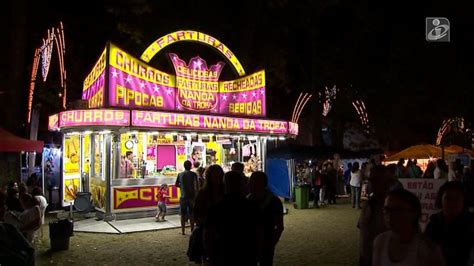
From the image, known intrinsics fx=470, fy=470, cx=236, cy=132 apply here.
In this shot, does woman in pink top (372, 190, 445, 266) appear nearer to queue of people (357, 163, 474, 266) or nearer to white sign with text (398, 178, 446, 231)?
queue of people (357, 163, 474, 266)

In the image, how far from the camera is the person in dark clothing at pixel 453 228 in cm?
357

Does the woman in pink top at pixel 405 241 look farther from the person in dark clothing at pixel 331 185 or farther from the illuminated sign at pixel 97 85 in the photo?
the person in dark clothing at pixel 331 185

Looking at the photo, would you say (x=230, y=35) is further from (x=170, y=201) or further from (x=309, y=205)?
(x=170, y=201)

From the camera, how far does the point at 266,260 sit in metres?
5.82

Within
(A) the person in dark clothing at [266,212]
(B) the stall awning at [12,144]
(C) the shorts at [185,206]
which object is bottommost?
(C) the shorts at [185,206]

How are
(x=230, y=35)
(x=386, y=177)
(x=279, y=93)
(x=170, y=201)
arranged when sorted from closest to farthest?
(x=386, y=177), (x=170, y=201), (x=230, y=35), (x=279, y=93)

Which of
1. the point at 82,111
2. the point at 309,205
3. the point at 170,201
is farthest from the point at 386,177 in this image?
the point at 309,205

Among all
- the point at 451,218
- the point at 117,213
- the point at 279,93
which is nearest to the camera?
the point at 451,218

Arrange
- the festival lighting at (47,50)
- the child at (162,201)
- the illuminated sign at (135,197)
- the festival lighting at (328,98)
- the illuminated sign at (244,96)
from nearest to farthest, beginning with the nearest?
the child at (162,201) < the illuminated sign at (135,197) < the festival lighting at (47,50) < the illuminated sign at (244,96) < the festival lighting at (328,98)

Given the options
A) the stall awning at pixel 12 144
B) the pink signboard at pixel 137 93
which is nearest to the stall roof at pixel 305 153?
the pink signboard at pixel 137 93

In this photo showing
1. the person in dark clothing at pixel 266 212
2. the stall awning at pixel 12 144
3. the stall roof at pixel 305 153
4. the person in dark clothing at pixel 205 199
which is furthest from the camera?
the stall roof at pixel 305 153

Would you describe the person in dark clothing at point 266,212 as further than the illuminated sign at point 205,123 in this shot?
No

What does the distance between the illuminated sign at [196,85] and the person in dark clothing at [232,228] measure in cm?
1073

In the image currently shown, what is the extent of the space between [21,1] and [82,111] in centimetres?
449
